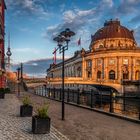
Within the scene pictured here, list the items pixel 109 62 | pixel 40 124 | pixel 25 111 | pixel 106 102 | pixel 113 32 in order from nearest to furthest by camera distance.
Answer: pixel 40 124 < pixel 25 111 < pixel 106 102 < pixel 109 62 < pixel 113 32

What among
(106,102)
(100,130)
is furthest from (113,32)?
(100,130)

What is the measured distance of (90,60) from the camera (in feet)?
359

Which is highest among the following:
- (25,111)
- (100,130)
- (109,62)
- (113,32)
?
(113,32)

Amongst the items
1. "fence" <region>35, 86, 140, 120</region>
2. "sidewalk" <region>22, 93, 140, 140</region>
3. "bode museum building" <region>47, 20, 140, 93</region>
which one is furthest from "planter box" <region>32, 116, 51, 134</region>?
"bode museum building" <region>47, 20, 140, 93</region>

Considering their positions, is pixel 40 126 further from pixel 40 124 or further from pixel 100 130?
pixel 100 130

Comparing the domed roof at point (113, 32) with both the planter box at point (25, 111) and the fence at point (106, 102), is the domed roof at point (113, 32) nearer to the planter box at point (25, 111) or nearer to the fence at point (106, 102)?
the fence at point (106, 102)

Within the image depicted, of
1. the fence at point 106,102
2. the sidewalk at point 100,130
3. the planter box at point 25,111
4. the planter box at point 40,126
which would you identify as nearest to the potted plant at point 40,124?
the planter box at point 40,126

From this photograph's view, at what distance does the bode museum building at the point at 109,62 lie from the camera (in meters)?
92.0

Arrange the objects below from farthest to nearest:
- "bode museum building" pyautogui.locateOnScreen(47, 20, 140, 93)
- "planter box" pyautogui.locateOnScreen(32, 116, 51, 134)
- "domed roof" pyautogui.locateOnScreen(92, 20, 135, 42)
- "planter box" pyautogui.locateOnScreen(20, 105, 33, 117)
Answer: "domed roof" pyautogui.locateOnScreen(92, 20, 135, 42) → "bode museum building" pyautogui.locateOnScreen(47, 20, 140, 93) → "planter box" pyautogui.locateOnScreen(20, 105, 33, 117) → "planter box" pyautogui.locateOnScreen(32, 116, 51, 134)

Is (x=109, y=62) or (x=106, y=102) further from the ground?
(x=109, y=62)

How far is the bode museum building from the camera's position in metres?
92.0

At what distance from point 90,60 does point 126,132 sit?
97.2 metres

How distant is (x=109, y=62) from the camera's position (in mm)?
105062

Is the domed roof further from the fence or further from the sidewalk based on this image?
the sidewalk
